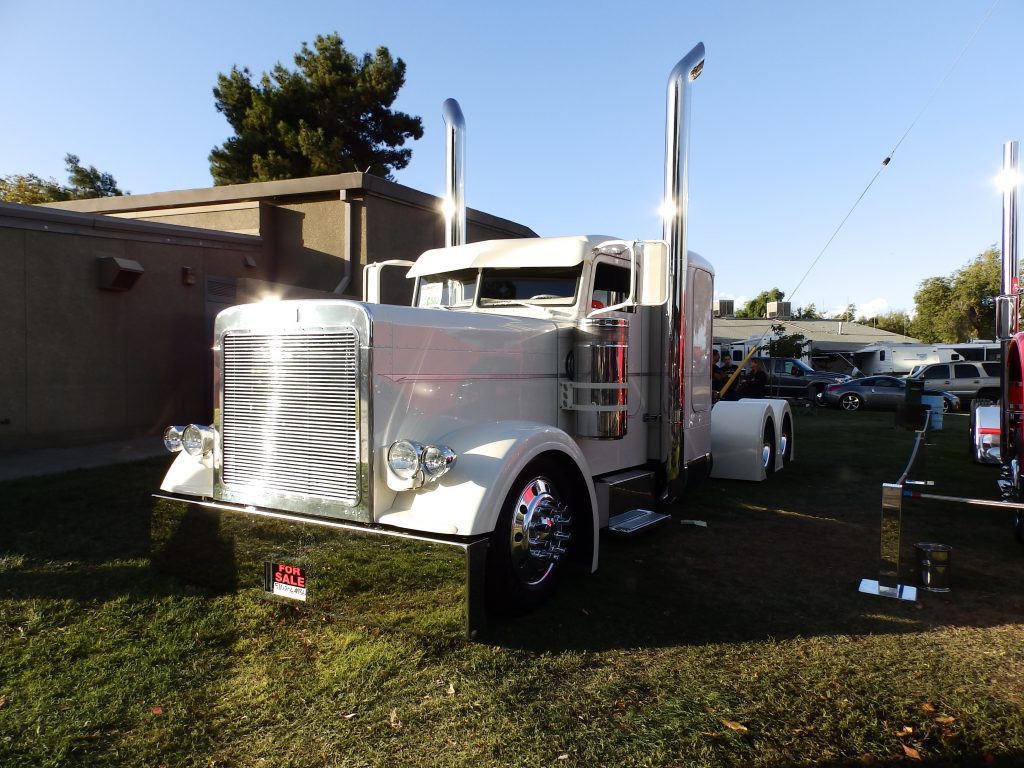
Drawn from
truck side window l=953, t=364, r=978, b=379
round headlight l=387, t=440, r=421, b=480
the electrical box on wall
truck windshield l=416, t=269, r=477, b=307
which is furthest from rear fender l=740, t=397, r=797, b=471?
truck side window l=953, t=364, r=978, b=379

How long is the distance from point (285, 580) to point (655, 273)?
9.42ft

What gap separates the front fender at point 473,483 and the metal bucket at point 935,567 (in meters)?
2.58

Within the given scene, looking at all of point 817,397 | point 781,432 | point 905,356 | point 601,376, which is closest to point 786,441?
point 781,432

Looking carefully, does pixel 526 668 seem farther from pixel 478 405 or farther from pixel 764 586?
pixel 764 586

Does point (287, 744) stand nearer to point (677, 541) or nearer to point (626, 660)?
point (626, 660)

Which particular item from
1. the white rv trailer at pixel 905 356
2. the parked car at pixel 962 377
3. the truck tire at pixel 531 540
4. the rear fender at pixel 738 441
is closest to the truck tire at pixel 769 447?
the rear fender at pixel 738 441

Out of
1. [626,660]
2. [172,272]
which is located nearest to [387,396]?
[626,660]

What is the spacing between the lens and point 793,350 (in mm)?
30266

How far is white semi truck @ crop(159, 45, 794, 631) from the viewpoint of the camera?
3.57 m

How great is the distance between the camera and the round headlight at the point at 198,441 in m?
4.22

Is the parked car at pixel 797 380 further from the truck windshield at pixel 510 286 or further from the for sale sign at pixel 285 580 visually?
the for sale sign at pixel 285 580

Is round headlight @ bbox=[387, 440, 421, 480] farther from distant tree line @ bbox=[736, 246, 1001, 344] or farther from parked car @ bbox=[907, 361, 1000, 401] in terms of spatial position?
distant tree line @ bbox=[736, 246, 1001, 344]

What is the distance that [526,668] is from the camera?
344cm

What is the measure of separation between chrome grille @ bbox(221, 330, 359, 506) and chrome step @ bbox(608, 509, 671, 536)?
220 centimetres
